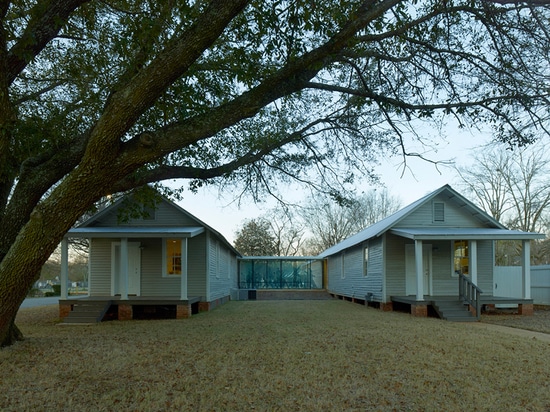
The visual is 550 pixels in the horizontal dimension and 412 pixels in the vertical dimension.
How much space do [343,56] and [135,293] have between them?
12.0 metres

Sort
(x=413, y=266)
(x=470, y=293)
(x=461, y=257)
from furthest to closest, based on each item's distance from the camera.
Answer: (x=461, y=257) < (x=413, y=266) < (x=470, y=293)

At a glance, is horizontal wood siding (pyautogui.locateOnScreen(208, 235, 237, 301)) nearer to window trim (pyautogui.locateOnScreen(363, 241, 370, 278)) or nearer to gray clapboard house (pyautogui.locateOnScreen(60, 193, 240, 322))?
gray clapboard house (pyautogui.locateOnScreen(60, 193, 240, 322))

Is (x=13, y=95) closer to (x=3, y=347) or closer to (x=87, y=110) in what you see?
(x=87, y=110)

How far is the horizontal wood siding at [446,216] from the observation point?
57.8ft

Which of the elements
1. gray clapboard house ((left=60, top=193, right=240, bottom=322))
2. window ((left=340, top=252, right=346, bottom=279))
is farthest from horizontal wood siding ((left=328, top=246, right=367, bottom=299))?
gray clapboard house ((left=60, top=193, right=240, bottom=322))

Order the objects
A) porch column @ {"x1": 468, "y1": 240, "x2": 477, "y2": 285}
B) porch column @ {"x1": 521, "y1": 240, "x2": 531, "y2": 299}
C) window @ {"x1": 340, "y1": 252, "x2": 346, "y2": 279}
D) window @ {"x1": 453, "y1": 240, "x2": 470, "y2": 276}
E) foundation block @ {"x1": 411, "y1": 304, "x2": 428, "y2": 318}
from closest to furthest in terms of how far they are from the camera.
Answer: foundation block @ {"x1": 411, "y1": 304, "x2": 428, "y2": 318}, porch column @ {"x1": 468, "y1": 240, "x2": 477, "y2": 285}, porch column @ {"x1": 521, "y1": 240, "x2": 531, "y2": 299}, window @ {"x1": 453, "y1": 240, "x2": 470, "y2": 276}, window @ {"x1": 340, "y1": 252, "x2": 346, "y2": 279}

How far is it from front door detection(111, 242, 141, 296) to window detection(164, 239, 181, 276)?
1046 millimetres

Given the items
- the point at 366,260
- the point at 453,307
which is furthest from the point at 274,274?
the point at 453,307

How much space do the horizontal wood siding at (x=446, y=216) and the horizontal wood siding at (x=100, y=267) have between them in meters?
11.4

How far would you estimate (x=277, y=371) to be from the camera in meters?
6.68

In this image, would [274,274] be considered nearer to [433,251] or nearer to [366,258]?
[366,258]

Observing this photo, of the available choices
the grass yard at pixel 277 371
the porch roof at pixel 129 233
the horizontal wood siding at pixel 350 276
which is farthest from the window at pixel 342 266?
the grass yard at pixel 277 371

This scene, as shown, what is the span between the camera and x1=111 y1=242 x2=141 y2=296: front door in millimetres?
16797

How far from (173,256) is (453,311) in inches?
386
